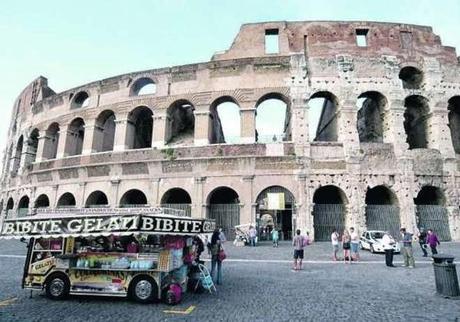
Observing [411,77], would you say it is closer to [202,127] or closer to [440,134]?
[440,134]

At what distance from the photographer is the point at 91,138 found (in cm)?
1964

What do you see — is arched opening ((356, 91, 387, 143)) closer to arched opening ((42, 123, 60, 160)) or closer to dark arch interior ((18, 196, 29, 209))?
arched opening ((42, 123, 60, 160))

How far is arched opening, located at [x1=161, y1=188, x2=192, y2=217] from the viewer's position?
1717 cm

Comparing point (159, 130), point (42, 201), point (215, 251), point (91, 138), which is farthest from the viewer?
point (42, 201)

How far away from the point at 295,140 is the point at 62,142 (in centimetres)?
1616

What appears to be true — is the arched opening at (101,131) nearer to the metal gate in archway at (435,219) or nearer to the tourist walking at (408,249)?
the tourist walking at (408,249)

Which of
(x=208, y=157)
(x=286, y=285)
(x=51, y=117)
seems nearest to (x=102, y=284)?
(x=286, y=285)

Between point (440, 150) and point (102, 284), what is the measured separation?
725 inches

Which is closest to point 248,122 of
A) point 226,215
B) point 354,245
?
point 226,215

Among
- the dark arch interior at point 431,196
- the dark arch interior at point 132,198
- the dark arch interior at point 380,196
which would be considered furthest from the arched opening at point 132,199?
the dark arch interior at point 431,196

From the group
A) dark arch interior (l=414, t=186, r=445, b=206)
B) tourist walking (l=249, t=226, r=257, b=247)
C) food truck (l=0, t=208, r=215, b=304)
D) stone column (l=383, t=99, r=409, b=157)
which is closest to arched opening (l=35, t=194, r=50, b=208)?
tourist walking (l=249, t=226, r=257, b=247)

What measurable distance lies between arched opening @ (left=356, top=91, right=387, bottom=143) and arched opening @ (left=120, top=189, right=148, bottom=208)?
1514 centimetres

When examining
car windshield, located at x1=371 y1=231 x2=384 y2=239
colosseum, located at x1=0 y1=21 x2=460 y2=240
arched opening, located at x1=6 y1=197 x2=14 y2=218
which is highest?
colosseum, located at x1=0 y1=21 x2=460 y2=240

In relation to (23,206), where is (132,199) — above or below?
above
